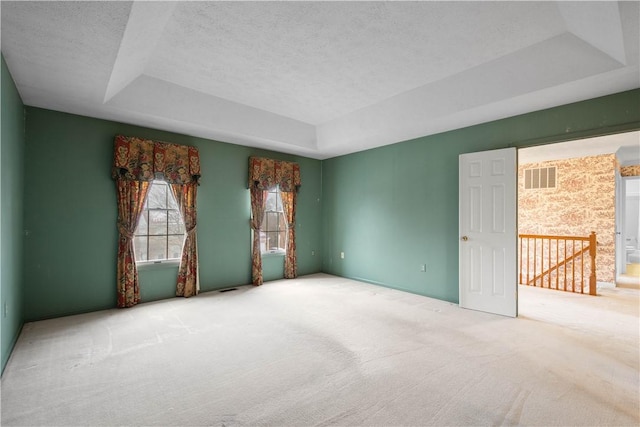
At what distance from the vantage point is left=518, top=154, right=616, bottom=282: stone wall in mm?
6109

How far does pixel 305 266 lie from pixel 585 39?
543 centimetres

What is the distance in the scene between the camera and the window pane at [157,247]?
182 inches

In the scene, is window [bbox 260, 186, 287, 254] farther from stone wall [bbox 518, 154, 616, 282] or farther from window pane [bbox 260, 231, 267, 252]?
stone wall [bbox 518, 154, 616, 282]

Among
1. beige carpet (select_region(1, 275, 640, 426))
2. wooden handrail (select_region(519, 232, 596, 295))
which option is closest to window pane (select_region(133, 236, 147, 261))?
beige carpet (select_region(1, 275, 640, 426))

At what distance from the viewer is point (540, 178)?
7.01 meters

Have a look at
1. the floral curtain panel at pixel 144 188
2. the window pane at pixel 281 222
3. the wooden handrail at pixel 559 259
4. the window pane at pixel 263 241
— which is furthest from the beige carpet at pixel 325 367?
the window pane at pixel 281 222

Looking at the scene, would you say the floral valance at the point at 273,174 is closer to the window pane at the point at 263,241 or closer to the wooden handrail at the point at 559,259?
the window pane at the point at 263,241

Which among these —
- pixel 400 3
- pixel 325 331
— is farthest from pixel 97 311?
pixel 400 3

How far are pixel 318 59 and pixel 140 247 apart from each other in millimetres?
3650

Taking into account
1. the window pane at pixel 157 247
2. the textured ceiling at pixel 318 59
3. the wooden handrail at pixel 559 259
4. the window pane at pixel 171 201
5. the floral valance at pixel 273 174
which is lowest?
the wooden handrail at pixel 559 259

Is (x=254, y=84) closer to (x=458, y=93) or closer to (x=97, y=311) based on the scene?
(x=458, y=93)

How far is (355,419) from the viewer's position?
1.92 m

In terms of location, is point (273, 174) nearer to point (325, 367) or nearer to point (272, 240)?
point (272, 240)

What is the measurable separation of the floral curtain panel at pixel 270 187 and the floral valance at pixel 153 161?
42.5 inches
